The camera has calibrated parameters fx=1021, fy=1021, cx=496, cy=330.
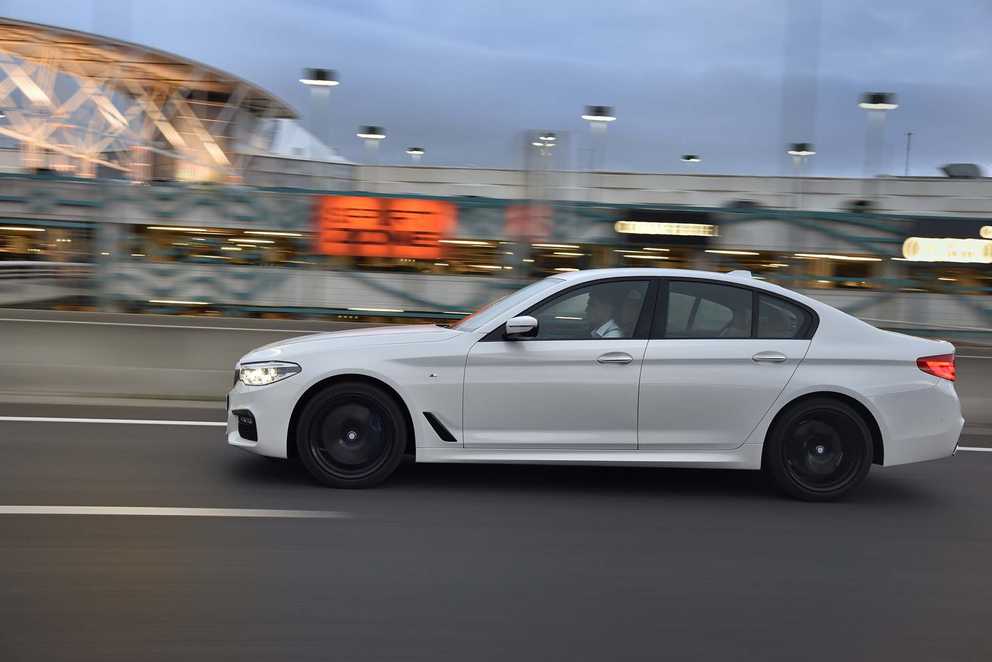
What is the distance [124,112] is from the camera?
64438 mm

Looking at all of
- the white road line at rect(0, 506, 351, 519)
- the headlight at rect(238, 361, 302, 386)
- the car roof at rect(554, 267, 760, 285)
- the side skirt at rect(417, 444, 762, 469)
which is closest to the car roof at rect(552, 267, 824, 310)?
the car roof at rect(554, 267, 760, 285)

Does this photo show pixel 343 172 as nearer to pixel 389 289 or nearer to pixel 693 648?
pixel 389 289

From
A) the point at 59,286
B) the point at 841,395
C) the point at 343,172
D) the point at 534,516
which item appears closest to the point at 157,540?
the point at 534,516

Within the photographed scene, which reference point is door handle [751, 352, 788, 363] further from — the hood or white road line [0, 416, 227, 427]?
white road line [0, 416, 227, 427]

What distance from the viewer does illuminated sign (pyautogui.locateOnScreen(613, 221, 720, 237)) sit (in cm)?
1742

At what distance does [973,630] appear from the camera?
13.5 ft

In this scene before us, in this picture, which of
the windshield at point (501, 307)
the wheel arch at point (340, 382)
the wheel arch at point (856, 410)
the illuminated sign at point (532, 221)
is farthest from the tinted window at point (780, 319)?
the illuminated sign at point (532, 221)

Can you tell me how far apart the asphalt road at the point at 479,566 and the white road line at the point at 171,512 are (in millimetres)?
68

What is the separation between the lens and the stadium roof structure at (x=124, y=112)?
60.0 metres

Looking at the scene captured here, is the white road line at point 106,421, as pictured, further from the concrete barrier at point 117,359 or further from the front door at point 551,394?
the front door at point 551,394

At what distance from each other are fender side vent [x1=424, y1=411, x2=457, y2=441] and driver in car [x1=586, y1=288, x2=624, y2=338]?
1.05 m

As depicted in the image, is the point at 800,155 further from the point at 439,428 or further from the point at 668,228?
the point at 439,428

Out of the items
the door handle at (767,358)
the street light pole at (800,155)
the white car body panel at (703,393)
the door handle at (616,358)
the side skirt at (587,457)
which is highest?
the street light pole at (800,155)

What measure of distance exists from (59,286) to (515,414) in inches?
619
